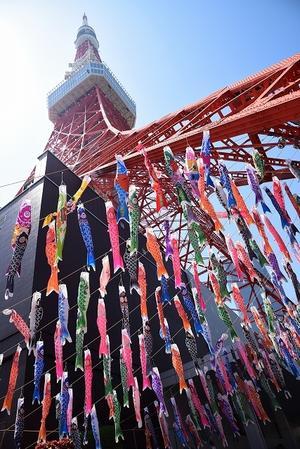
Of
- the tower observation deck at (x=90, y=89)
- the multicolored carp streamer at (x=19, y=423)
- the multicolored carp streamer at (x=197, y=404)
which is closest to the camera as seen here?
the multicolored carp streamer at (x=19, y=423)

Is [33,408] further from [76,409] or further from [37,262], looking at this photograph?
[37,262]

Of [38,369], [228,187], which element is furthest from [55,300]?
[228,187]

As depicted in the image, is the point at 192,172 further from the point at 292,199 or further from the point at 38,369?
the point at 38,369

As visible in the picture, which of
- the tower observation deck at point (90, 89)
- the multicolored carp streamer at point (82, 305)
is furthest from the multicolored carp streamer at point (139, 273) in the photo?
the tower observation deck at point (90, 89)

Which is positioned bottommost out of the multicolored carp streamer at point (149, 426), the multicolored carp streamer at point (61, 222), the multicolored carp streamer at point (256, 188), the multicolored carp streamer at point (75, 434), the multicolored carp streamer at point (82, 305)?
the multicolored carp streamer at point (149, 426)

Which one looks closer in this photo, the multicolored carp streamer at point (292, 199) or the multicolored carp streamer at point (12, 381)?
the multicolored carp streamer at point (12, 381)

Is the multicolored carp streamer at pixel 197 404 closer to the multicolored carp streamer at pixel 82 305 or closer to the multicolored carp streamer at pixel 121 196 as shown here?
the multicolored carp streamer at pixel 82 305

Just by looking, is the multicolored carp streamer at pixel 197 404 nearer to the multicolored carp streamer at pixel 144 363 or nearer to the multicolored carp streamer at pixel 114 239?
the multicolored carp streamer at pixel 144 363

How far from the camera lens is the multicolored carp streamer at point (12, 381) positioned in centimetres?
672

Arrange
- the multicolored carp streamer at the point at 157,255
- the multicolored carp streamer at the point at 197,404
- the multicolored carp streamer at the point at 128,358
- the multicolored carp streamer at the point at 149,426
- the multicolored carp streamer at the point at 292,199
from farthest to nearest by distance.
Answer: the multicolored carp streamer at the point at 149,426, the multicolored carp streamer at the point at 197,404, the multicolored carp streamer at the point at 292,199, the multicolored carp streamer at the point at 128,358, the multicolored carp streamer at the point at 157,255

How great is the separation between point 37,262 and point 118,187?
10.6 ft

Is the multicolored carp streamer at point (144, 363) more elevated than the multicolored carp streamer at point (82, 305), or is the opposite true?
→ the multicolored carp streamer at point (82, 305)

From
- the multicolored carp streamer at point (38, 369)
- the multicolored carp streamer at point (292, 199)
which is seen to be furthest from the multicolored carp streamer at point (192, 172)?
the multicolored carp streamer at point (38, 369)

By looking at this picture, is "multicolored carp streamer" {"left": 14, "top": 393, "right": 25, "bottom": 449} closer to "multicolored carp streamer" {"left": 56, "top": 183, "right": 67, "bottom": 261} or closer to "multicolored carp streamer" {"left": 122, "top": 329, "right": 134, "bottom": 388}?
"multicolored carp streamer" {"left": 122, "top": 329, "right": 134, "bottom": 388}
